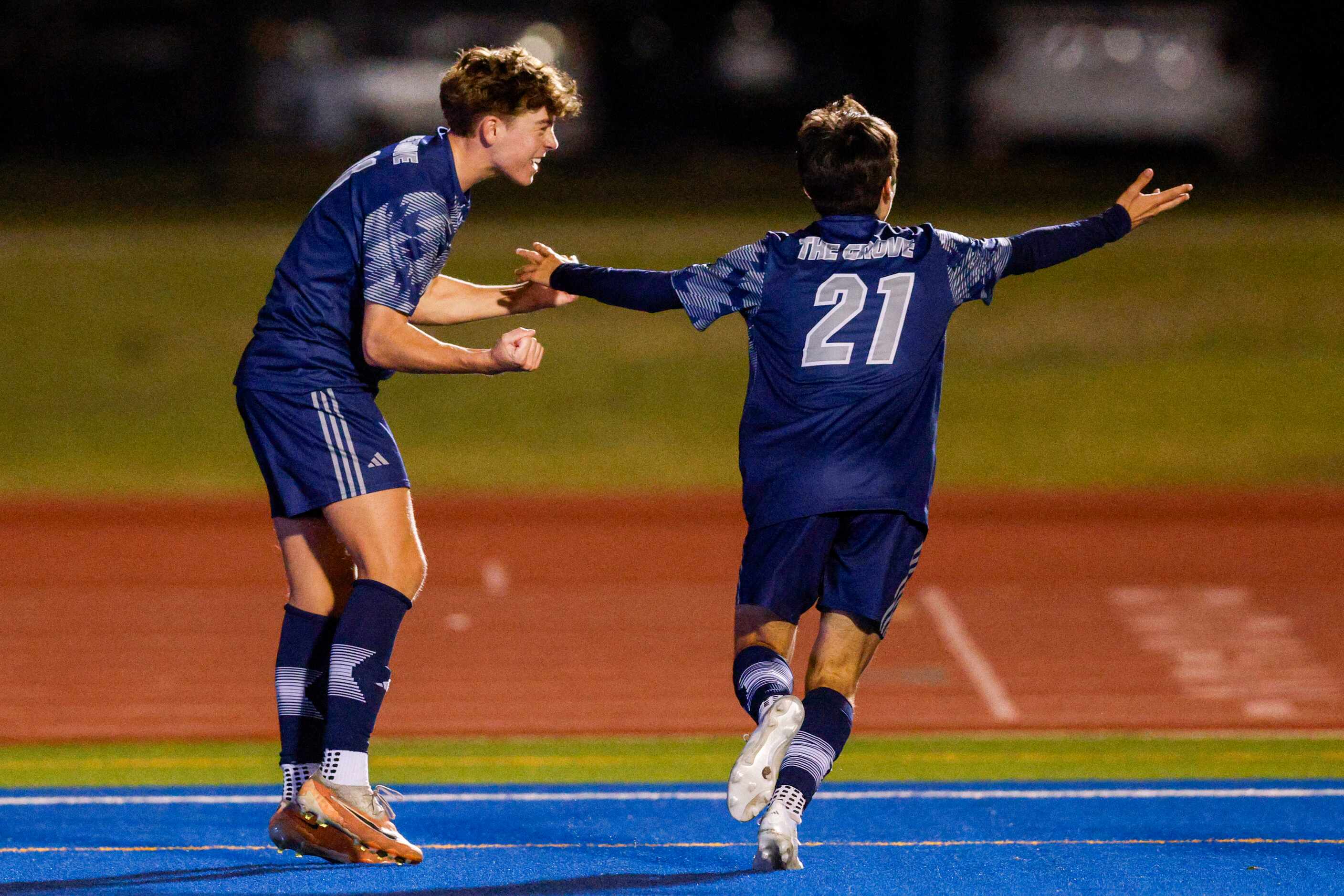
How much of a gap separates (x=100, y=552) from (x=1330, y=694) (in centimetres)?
719

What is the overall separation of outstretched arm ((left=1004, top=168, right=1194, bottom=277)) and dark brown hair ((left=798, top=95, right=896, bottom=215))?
15.2 inches

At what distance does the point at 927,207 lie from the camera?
18391 millimetres

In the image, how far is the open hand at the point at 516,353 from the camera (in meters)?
4.40

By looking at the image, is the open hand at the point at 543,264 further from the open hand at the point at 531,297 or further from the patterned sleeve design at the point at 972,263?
the patterned sleeve design at the point at 972,263

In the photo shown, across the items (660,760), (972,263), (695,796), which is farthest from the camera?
(660,760)

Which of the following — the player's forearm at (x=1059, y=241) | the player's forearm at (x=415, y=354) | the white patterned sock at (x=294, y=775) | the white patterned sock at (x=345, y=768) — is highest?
the player's forearm at (x=1059, y=241)

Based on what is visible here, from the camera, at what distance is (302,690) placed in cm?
480

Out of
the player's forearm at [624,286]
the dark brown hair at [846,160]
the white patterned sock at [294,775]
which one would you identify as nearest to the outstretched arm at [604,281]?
the player's forearm at [624,286]

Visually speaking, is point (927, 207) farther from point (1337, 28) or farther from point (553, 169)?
point (1337, 28)

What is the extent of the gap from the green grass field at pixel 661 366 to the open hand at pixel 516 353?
886 cm

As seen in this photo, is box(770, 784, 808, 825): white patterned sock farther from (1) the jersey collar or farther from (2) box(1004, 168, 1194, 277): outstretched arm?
(1) the jersey collar

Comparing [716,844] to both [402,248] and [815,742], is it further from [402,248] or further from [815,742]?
[402,248]

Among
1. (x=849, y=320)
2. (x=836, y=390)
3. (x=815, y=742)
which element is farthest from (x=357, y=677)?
(x=849, y=320)

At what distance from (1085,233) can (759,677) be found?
4.64 ft
